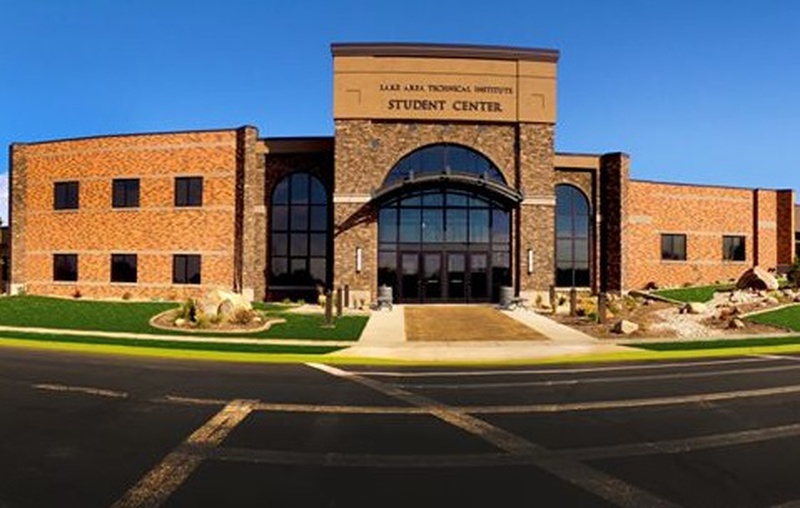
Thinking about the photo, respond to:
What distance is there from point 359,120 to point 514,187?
8.84 metres

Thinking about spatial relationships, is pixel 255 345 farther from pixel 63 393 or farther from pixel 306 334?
pixel 63 393

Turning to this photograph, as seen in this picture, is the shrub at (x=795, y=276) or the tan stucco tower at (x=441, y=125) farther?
the tan stucco tower at (x=441, y=125)

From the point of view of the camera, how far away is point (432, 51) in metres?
29.6

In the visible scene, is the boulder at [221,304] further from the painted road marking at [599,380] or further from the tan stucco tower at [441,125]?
the painted road marking at [599,380]

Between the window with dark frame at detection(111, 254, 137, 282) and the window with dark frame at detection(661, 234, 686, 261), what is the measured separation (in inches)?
1233

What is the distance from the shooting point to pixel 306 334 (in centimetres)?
1814

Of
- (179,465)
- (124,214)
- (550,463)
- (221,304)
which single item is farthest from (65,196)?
(550,463)

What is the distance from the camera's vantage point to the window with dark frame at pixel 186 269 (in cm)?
3130

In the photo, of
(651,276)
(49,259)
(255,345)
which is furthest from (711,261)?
(49,259)

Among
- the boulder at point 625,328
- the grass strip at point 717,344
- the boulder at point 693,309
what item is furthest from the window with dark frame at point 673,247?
the boulder at point 625,328

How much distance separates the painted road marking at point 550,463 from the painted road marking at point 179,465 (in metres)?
2.73

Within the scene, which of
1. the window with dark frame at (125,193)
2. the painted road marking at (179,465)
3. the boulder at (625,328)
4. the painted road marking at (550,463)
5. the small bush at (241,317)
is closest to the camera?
the painted road marking at (179,465)

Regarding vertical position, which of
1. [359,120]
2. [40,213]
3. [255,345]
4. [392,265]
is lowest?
[255,345]

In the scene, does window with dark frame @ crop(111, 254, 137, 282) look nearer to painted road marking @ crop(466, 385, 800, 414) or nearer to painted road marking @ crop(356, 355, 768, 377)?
painted road marking @ crop(356, 355, 768, 377)
